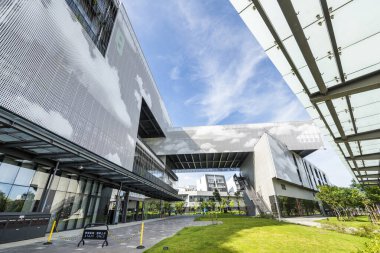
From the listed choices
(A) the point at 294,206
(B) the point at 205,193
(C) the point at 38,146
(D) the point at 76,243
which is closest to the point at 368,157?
(A) the point at 294,206

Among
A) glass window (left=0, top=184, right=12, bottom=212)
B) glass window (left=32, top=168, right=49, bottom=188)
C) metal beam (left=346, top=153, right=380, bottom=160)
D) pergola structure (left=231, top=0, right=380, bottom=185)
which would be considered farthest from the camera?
metal beam (left=346, top=153, right=380, bottom=160)

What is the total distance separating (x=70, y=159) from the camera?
41.5 ft

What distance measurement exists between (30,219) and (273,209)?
3260 centimetres

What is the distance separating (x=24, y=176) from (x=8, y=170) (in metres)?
1.18

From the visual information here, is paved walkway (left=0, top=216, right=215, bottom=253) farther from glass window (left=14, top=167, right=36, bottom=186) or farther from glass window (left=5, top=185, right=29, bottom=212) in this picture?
glass window (left=14, top=167, right=36, bottom=186)

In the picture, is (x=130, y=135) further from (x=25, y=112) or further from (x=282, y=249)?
(x=282, y=249)

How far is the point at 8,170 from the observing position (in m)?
10.6

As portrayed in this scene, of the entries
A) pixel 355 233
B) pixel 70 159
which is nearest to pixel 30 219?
pixel 70 159

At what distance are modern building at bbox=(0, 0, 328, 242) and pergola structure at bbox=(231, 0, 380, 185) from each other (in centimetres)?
1086

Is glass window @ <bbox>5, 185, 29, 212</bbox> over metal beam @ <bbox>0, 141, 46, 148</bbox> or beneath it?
beneath

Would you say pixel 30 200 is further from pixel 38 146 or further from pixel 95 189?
pixel 95 189

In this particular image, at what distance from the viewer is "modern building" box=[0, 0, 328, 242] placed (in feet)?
32.5

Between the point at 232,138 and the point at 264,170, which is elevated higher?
the point at 232,138

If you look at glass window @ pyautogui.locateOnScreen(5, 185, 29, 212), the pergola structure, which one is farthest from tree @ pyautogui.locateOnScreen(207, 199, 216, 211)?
the pergola structure
